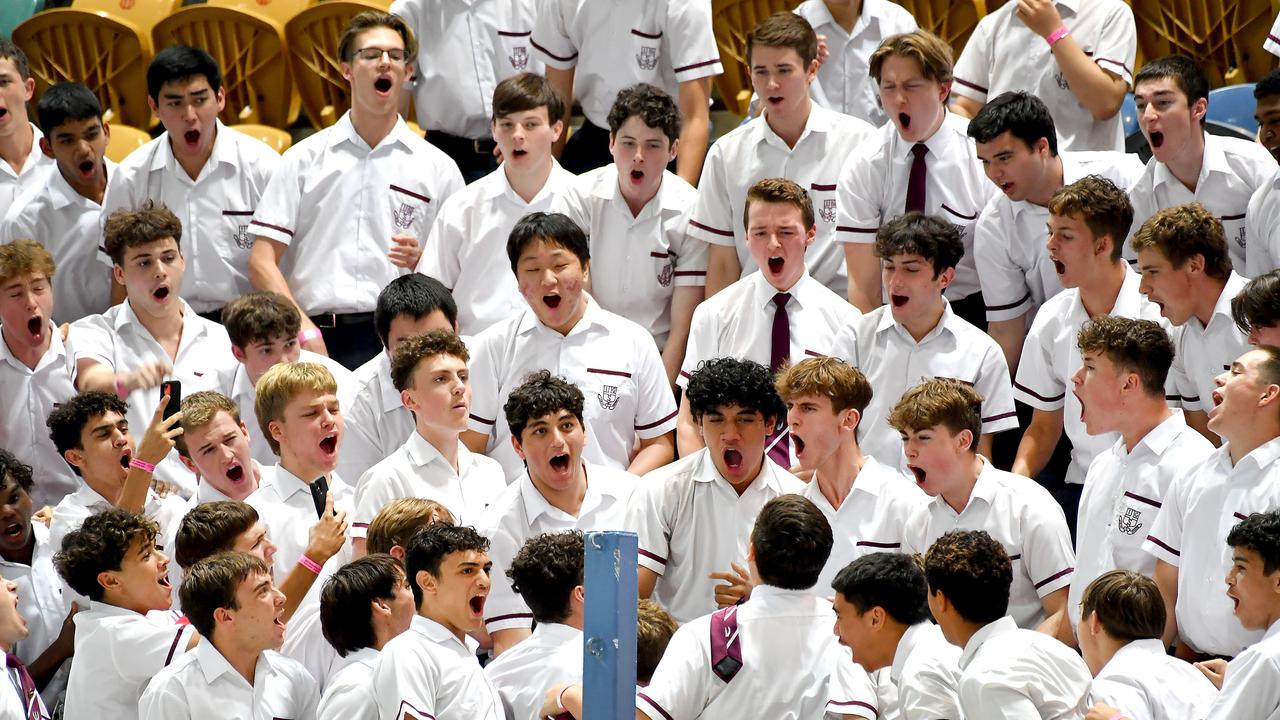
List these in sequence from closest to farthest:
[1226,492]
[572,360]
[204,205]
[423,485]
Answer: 1. [1226,492]
2. [423,485]
3. [572,360]
4. [204,205]

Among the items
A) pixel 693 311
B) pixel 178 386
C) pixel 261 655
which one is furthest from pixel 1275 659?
pixel 178 386

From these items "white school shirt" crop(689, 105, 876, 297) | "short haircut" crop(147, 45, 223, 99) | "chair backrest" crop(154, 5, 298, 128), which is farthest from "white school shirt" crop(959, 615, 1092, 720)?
"chair backrest" crop(154, 5, 298, 128)

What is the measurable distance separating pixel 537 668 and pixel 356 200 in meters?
3.28

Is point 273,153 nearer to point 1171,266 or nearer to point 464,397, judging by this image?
point 464,397

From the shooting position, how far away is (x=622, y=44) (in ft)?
26.1

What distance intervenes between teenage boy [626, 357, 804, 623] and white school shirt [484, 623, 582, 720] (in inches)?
24.8

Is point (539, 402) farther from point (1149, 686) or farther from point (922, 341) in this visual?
point (1149, 686)

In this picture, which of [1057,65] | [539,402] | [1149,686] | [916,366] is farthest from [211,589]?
[1057,65]

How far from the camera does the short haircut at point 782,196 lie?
6414 millimetres

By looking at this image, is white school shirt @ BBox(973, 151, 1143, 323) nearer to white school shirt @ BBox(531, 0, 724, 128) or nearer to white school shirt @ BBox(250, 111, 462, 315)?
white school shirt @ BBox(531, 0, 724, 128)

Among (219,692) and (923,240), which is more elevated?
(923,240)

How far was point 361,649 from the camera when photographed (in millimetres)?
4902

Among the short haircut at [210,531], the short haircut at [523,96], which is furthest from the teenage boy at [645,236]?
the short haircut at [210,531]

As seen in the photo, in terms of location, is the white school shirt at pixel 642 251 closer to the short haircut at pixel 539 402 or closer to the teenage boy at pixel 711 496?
the short haircut at pixel 539 402
